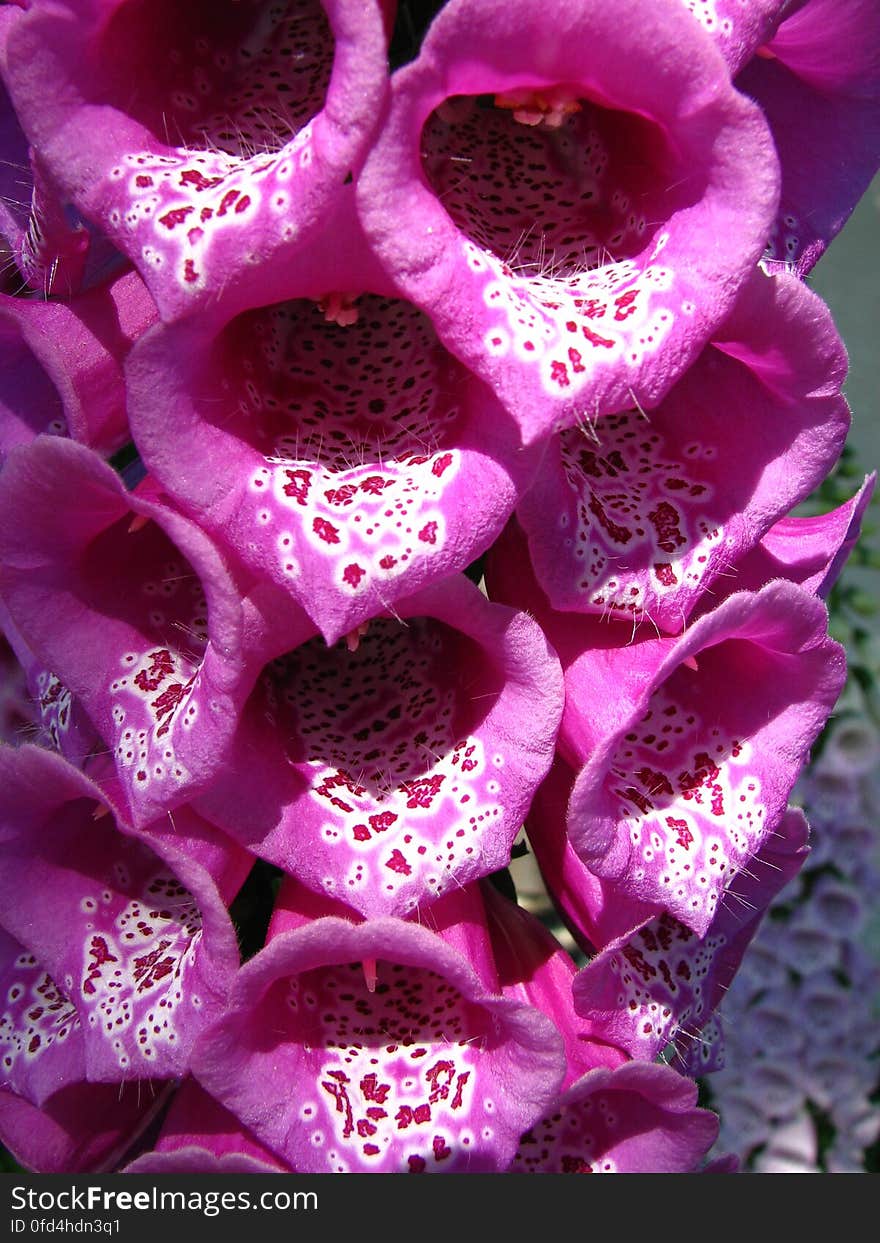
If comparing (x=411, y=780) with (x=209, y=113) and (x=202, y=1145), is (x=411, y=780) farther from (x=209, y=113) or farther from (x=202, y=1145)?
(x=209, y=113)

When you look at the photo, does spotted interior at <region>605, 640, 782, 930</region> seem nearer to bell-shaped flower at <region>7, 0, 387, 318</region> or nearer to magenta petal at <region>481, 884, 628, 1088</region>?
magenta petal at <region>481, 884, 628, 1088</region>

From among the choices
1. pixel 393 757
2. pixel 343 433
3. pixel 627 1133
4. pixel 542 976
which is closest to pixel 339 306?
pixel 343 433

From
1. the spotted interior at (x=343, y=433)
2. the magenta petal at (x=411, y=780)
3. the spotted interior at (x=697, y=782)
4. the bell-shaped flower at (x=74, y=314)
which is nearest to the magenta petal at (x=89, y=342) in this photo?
the bell-shaped flower at (x=74, y=314)

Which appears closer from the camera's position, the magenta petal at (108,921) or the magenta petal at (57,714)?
the magenta petal at (108,921)

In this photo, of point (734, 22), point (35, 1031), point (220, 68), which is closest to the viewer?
point (734, 22)

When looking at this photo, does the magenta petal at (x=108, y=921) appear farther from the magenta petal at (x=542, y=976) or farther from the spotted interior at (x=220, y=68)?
the spotted interior at (x=220, y=68)

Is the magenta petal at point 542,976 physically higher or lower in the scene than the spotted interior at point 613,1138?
higher

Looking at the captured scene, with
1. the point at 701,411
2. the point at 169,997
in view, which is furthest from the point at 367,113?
the point at 169,997
